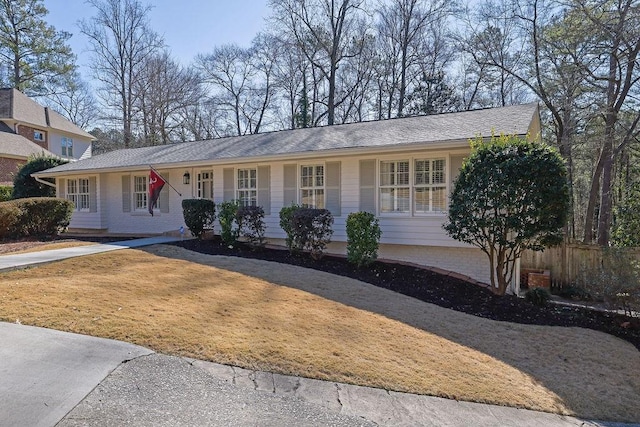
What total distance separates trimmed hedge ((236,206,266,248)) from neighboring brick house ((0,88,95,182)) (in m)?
20.9

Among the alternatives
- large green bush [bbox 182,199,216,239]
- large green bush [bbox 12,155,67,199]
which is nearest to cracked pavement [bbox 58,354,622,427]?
large green bush [bbox 182,199,216,239]

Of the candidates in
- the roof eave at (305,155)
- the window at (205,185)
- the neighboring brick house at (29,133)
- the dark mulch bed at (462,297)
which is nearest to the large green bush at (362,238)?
the dark mulch bed at (462,297)

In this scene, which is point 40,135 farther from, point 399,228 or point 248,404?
point 248,404

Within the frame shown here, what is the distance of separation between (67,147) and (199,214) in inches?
1050

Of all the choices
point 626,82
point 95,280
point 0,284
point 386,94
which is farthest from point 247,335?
point 386,94

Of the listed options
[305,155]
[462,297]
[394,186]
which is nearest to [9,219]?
[305,155]

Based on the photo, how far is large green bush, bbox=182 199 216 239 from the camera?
11692 mm

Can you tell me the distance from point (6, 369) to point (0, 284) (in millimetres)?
3269

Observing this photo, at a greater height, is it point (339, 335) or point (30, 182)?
point (30, 182)

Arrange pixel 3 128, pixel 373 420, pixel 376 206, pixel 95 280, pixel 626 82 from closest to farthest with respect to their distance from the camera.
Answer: pixel 373 420 → pixel 95 280 → pixel 376 206 → pixel 626 82 → pixel 3 128

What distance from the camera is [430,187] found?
30.7ft

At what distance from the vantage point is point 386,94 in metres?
27.5

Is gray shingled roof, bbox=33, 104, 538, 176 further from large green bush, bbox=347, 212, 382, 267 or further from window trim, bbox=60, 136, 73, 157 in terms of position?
window trim, bbox=60, 136, 73, 157

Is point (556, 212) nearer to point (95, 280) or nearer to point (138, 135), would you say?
point (95, 280)
